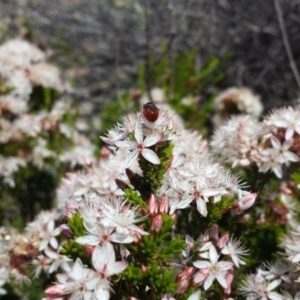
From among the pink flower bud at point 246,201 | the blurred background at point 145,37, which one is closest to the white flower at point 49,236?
the pink flower bud at point 246,201

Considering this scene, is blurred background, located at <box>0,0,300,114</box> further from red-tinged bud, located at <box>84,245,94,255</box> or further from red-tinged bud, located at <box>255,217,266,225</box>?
red-tinged bud, located at <box>84,245,94,255</box>

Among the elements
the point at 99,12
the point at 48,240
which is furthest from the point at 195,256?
the point at 99,12

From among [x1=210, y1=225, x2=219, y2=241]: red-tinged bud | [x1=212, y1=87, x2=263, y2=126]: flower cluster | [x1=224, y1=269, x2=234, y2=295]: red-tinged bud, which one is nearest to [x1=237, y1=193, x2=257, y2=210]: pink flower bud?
[x1=210, y1=225, x2=219, y2=241]: red-tinged bud

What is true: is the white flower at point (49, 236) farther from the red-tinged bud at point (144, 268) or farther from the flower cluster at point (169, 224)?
the red-tinged bud at point (144, 268)

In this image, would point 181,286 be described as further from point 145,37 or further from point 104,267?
point 145,37

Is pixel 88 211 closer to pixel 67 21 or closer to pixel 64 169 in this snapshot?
pixel 64 169
